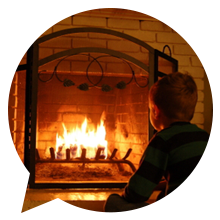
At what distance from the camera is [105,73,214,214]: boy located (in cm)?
81

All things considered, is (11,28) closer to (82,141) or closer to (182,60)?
(82,141)

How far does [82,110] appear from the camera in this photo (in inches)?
70.7

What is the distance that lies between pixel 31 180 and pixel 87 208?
0.42 meters

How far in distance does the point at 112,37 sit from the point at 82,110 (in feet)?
2.11

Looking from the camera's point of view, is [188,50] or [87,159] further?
[188,50]

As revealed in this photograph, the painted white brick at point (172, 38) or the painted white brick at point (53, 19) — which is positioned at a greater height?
the painted white brick at point (53, 19)

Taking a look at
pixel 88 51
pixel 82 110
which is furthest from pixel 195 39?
pixel 82 110

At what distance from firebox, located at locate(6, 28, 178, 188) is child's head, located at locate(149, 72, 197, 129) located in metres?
0.77

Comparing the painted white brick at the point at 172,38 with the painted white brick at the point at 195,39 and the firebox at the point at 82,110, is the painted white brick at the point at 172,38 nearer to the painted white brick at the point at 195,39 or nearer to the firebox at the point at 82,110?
the painted white brick at the point at 195,39

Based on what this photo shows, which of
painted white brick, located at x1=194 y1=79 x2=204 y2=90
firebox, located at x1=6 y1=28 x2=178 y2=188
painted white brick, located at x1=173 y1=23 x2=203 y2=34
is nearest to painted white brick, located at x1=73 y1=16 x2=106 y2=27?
firebox, located at x1=6 y1=28 x2=178 y2=188

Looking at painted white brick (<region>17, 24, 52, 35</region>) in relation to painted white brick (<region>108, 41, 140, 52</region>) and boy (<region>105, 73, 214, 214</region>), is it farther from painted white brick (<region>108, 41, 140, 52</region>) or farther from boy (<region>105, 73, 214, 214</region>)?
boy (<region>105, 73, 214, 214</region>)

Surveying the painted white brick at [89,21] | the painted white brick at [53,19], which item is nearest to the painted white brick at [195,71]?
the painted white brick at [89,21]

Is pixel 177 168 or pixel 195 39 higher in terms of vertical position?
pixel 195 39

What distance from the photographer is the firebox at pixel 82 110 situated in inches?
65.0
